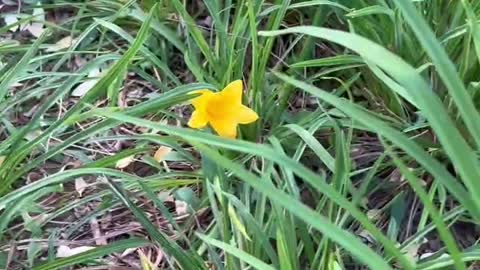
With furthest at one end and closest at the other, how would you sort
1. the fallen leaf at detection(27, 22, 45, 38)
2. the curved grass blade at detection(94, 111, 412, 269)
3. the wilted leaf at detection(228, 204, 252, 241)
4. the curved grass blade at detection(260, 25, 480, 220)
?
the fallen leaf at detection(27, 22, 45, 38) → the wilted leaf at detection(228, 204, 252, 241) → the curved grass blade at detection(94, 111, 412, 269) → the curved grass blade at detection(260, 25, 480, 220)

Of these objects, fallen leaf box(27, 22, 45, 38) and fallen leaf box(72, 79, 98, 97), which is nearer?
fallen leaf box(72, 79, 98, 97)

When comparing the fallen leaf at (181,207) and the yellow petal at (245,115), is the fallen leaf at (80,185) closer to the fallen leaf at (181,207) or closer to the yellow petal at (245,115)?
the fallen leaf at (181,207)

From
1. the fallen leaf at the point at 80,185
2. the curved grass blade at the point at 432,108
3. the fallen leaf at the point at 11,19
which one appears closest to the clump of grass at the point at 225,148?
the fallen leaf at the point at 80,185

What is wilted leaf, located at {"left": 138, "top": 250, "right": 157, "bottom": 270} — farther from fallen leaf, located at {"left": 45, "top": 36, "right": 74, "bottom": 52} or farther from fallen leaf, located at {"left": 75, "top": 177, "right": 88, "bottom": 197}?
fallen leaf, located at {"left": 45, "top": 36, "right": 74, "bottom": 52}

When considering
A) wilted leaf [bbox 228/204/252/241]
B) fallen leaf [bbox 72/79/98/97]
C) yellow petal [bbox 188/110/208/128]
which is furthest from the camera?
fallen leaf [bbox 72/79/98/97]

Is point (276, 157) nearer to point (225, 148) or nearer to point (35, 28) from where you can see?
point (225, 148)

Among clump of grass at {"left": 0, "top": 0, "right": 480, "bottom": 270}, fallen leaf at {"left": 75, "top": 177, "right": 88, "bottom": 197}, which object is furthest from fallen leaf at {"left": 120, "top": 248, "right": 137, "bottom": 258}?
fallen leaf at {"left": 75, "top": 177, "right": 88, "bottom": 197}
